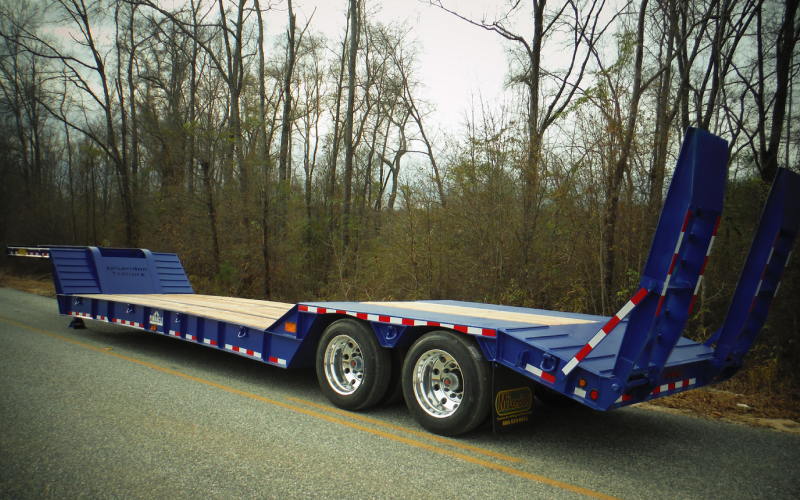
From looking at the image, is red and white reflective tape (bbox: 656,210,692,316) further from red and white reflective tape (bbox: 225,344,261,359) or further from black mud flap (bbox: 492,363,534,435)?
red and white reflective tape (bbox: 225,344,261,359)

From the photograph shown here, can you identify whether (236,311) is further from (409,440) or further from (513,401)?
(513,401)

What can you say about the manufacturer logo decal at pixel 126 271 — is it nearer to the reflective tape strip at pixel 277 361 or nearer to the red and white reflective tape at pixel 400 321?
the reflective tape strip at pixel 277 361

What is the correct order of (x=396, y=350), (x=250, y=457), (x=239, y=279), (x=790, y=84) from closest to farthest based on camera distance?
(x=250, y=457) → (x=396, y=350) → (x=790, y=84) → (x=239, y=279)

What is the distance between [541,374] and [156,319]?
6018 millimetres

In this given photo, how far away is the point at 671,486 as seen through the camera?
3482 mm

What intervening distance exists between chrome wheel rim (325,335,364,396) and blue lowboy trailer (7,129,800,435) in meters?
0.01

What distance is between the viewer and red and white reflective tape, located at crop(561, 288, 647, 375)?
347 cm

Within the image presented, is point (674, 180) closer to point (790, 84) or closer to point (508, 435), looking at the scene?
point (508, 435)

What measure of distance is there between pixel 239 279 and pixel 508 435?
12913 mm

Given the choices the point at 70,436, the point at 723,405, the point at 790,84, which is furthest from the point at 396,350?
the point at 790,84

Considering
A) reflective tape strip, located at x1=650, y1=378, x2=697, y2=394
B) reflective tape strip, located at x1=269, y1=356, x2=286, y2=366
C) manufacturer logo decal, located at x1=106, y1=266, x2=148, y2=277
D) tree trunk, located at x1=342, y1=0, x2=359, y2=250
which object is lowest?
reflective tape strip, located at x1=269, y1=356, x2=286, y2=366

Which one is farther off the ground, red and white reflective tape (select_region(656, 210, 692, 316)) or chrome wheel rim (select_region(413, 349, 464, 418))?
red and white reflective tape (select_region(656, 210, 692, 316))

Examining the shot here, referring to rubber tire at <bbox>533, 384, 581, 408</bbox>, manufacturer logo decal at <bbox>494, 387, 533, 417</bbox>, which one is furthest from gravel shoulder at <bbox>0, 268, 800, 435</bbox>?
manufacturer logo decal at <bbox>494, 387, 533, 417</bbox>

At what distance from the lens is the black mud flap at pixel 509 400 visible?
413 centimetres
